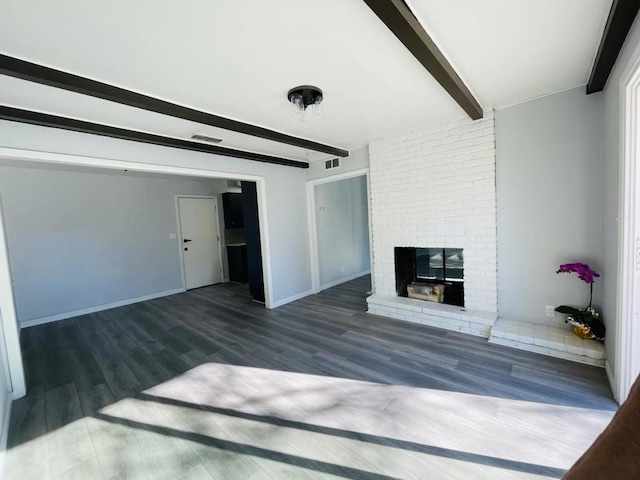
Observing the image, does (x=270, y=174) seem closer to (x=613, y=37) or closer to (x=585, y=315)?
(x=613, y=37)

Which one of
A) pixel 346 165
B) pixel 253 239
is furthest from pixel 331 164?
pixel 253 239

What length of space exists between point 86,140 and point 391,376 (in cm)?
350

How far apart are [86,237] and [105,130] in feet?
9.17

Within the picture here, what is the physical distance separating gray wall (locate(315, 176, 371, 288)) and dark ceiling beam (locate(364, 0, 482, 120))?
10.5ft

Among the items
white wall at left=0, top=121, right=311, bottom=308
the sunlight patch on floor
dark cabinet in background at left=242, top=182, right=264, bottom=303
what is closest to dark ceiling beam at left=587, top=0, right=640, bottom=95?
the sunlight patch on floor

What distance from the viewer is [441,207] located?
10.3 feet

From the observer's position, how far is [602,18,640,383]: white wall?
5.55ft

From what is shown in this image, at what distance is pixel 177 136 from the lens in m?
2.93

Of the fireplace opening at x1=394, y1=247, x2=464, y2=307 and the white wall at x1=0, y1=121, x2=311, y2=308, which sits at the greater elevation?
the white wall at x1=0, y1=121, x2=311, y2=308

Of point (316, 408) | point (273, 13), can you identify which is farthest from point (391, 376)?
point (273, 13)

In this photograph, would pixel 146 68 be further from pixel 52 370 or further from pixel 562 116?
pixel 562 116

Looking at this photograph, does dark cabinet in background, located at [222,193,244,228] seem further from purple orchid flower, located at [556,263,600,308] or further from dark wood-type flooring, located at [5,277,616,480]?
purple orchid flower, located at [556,263,600,308]

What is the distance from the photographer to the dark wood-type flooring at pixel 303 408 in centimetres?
147

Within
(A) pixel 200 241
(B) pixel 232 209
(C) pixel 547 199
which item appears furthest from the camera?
(B) pixel 232 209
